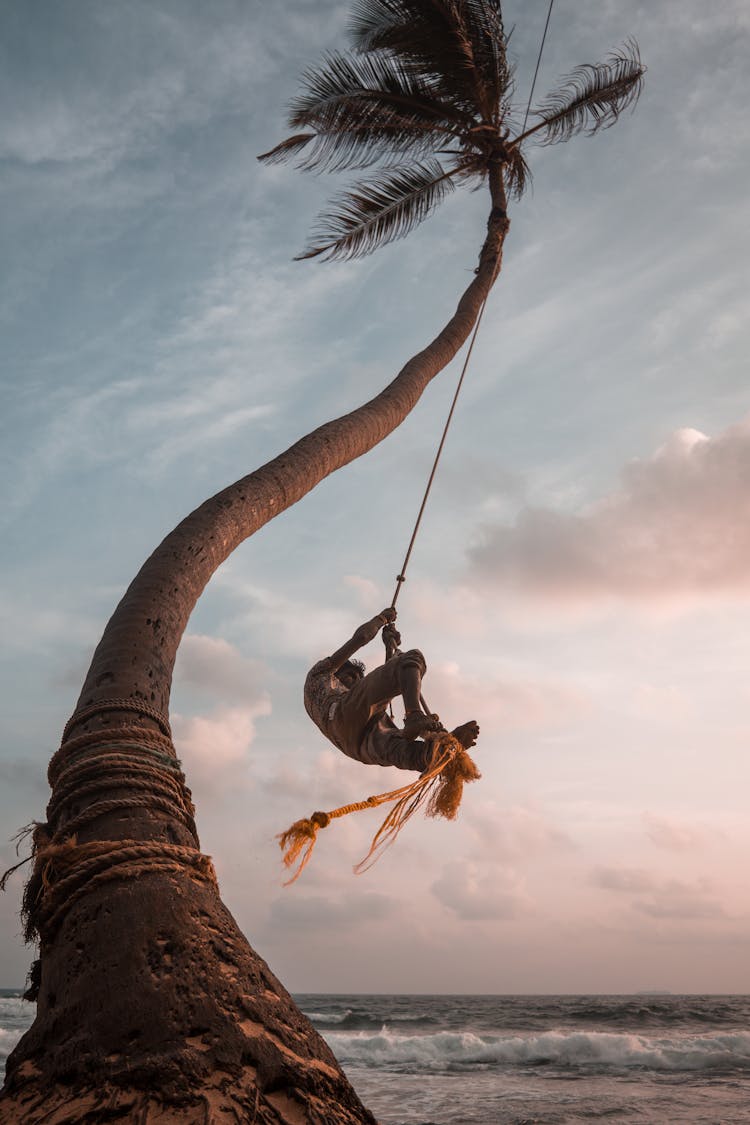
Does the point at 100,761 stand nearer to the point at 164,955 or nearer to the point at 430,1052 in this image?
the point at 164,955

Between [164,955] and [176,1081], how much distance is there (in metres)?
0.34

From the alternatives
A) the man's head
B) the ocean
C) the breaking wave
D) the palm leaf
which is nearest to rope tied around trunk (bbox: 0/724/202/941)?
the ocean

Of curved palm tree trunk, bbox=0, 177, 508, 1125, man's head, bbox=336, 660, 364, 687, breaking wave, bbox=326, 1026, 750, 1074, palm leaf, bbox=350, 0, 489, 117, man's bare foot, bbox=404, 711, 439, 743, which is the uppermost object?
palm leaf, bbox=350, 0, 489, 117

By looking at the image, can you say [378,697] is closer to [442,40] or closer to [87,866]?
[87,866]

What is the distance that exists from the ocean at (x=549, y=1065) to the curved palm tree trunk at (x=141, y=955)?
0.80m

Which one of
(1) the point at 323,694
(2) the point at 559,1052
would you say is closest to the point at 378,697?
(1) the point at 323,694

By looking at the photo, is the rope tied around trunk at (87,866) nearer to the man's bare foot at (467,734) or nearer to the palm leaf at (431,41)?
the man's bare foot at (467,734)

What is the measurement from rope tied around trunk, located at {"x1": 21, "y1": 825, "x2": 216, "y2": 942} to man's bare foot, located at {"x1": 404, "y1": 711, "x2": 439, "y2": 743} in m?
2.08

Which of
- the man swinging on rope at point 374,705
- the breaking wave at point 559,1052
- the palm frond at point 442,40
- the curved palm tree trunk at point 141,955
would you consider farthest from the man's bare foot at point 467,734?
the breaking wave at point 559,1052

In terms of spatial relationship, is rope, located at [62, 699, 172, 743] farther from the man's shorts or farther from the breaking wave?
the breaking wave

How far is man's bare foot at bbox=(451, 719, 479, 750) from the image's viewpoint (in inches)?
178

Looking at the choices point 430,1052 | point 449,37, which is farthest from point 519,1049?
point 449,37

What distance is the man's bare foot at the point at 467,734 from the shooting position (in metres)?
4.53

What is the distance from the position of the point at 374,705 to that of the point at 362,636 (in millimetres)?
666
